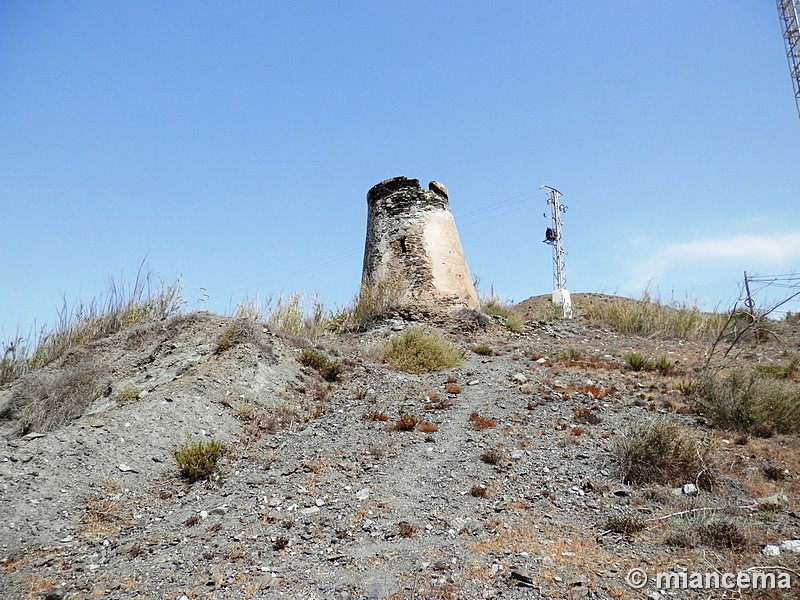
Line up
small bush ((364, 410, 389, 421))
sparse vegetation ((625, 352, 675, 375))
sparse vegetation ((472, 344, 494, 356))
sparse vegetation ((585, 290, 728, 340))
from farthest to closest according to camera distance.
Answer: sparse vegetation ((585, 290, 728, 340)), sparse vegetation ((472, 344, 494, 356)), sparse vegetation ((625, 352, 675, 375)), small bush ((364, 410, 389, 421))

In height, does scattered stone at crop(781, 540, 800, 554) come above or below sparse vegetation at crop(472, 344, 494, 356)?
below

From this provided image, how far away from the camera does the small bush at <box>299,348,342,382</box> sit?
9.59 meters

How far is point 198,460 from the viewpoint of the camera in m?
6.27

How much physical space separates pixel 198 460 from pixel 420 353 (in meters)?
5.06

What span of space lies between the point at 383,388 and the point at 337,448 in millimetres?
2332

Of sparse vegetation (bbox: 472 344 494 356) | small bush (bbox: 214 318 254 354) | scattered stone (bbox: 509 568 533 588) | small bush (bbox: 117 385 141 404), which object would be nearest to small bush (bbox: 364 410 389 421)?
small bush (bbox: 214 318 254 354)

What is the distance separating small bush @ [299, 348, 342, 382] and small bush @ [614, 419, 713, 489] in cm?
504

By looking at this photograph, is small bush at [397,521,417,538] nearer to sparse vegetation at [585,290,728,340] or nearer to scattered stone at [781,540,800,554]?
scattered stone at [781,540,800,554]

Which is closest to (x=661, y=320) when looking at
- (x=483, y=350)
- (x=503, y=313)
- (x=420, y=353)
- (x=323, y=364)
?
(x=503, y=313)

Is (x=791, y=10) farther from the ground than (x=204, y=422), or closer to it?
farther from the ground

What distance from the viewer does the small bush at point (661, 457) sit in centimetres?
567

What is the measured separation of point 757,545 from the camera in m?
4.16

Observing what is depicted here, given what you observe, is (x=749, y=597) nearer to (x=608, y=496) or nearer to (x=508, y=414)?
(x=608, y=496)

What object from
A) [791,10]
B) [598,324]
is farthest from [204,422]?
[791,10]
